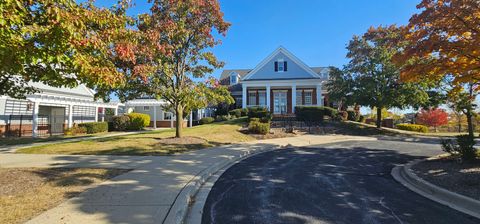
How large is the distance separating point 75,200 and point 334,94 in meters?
24.2

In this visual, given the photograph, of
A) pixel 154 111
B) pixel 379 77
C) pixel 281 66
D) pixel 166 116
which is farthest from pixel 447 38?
pixel 166 116

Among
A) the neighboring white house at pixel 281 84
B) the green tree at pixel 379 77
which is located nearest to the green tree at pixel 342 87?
the green tree at pixel 379 77

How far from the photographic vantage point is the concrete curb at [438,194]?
516 centimetres

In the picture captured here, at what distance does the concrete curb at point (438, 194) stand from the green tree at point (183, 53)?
9.70 m

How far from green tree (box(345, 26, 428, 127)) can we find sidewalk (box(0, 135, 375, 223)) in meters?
17.1

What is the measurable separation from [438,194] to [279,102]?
90.8 feet

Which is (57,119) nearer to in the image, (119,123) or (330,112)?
(119,123)

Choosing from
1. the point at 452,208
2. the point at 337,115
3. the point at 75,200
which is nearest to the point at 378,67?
the point at 337,115

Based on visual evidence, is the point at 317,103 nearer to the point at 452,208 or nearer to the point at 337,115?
the point at 337,115

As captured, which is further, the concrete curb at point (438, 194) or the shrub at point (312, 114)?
the shrub at point (312, 114)

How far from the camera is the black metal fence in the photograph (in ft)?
67.5

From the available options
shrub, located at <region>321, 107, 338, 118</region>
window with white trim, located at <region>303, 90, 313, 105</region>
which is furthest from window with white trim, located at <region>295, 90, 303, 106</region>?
shrub, located at <region>321, 107, 338, 118</region>

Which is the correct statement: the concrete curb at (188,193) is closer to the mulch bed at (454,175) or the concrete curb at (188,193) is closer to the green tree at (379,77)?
the mulch bed at (454,175)

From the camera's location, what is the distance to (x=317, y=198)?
5.81 m
